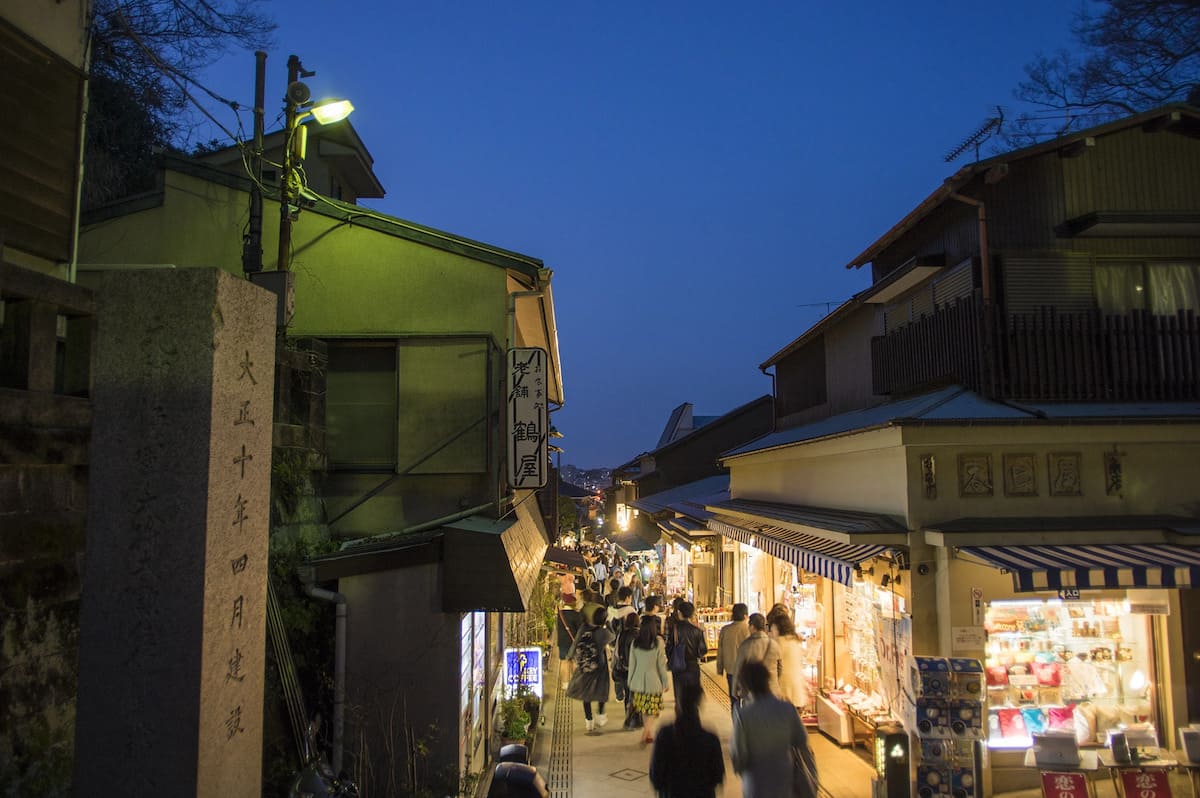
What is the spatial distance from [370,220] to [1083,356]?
33.8ft

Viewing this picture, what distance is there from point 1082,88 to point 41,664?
72.9 ft

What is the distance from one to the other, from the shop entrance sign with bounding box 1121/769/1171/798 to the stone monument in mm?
8729

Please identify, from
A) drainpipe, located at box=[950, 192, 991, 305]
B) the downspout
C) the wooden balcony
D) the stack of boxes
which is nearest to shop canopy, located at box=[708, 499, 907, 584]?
the stack of boxes

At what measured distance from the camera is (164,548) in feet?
13.9

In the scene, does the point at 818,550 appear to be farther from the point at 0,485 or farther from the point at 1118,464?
the point at 0,485

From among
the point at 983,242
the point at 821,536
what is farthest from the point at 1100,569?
the point at 983,242

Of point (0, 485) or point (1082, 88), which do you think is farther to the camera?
point (1082, 88)

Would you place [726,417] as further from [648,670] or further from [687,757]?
[687,757]

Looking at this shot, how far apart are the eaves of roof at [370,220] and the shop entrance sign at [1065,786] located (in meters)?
8.81

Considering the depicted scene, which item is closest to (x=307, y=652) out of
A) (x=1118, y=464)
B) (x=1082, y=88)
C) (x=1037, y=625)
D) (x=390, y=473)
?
(x=390, y=473)

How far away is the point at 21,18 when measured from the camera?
23.7 ft

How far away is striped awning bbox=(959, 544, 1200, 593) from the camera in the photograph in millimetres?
7875

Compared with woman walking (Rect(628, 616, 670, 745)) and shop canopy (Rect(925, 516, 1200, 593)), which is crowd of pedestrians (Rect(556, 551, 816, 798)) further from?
shop canopy (Rect(925, 516, 1200, 593))

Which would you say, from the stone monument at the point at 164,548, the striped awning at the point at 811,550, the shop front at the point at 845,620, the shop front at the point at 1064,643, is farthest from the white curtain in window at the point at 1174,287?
the stone monument at the point at 164,548
